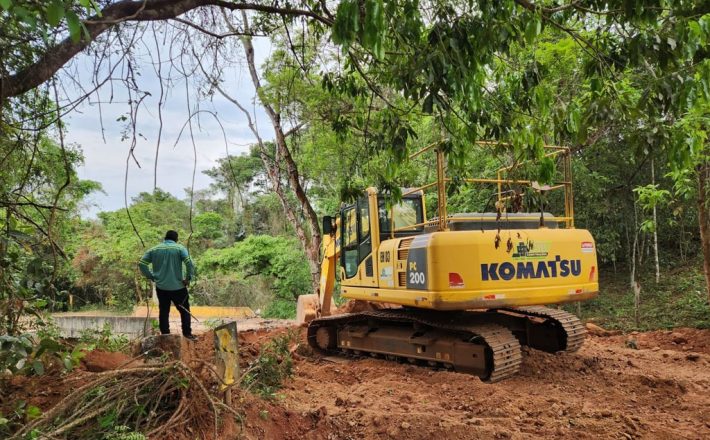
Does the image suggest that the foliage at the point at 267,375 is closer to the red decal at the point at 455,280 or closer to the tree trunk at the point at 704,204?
the red decal at the point at 455,280

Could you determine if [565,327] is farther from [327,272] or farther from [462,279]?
[327,272]

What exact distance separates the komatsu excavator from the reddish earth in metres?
0.30

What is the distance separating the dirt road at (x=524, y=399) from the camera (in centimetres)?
426

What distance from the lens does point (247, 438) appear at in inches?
137

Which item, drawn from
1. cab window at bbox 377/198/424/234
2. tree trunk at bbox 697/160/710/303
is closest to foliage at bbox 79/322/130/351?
cab window at bbox 377/198/424/234

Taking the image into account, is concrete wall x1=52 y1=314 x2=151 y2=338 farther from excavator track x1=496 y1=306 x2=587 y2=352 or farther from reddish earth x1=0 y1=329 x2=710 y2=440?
excavator track x1=496 y1=306 x2=587 y2=352

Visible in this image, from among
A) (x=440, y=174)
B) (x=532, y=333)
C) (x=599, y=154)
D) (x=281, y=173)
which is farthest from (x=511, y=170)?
(x=599, y=154)

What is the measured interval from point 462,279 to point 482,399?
1324 mm

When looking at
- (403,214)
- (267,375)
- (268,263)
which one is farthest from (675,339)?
(268,263)

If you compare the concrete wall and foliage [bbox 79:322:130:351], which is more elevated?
foliage [bbox 79:322:130:351]

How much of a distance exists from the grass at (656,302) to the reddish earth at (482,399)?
6.91 feet

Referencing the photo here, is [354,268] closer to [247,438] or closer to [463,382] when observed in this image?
[463,382]

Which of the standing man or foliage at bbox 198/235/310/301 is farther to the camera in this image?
foliage at bbox 198/235/310/301

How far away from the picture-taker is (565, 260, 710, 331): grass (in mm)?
10172
